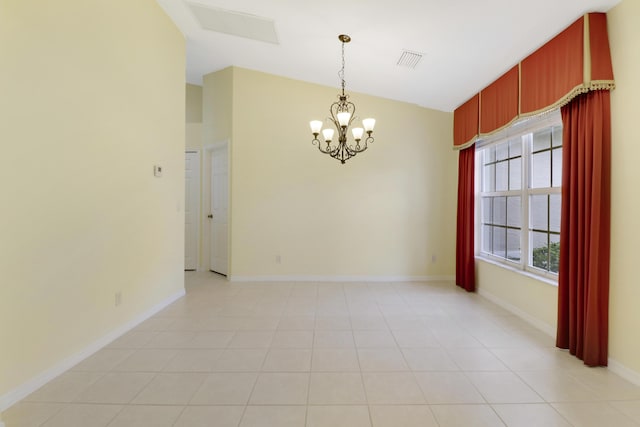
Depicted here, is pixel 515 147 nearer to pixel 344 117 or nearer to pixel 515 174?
pixel 515 174

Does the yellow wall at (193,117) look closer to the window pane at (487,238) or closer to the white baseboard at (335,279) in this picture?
the white baseboard at (335,279)

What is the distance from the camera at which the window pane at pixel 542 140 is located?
3.28m

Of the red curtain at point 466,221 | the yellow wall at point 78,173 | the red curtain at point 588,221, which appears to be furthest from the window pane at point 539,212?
the yellow wall at point 78,173

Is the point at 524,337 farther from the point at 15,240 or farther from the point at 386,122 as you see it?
the point at 15,240

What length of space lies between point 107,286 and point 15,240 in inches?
38.0

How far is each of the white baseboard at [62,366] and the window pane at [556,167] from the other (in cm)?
442

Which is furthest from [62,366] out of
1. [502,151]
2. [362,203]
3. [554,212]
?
[502,151]

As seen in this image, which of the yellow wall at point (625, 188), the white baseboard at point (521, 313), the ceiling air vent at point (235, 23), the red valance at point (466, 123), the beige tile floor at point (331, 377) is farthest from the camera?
the red valance at point (466, 123)

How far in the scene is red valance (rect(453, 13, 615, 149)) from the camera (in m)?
2.35

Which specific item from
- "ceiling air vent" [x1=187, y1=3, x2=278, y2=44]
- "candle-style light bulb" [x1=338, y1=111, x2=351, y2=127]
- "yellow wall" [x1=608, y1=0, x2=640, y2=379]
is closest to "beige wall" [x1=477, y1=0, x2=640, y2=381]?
"yellow wall" [x1=608, y1=0, x2=640, y2=379]

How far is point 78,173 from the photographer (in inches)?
96.3

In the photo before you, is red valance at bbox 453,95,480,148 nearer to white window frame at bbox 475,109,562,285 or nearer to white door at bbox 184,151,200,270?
white window frame at bbox 475,109,562,285

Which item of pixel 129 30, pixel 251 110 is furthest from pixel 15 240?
pixel 251 110

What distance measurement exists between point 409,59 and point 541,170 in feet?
6.20
